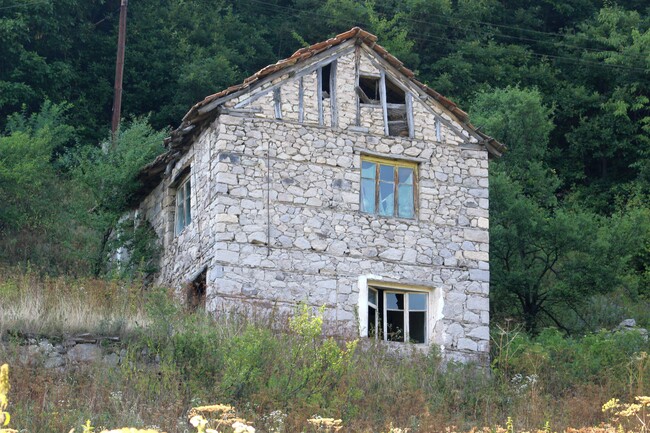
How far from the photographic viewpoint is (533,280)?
26906 mm

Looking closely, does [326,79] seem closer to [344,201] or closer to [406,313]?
[344,201]

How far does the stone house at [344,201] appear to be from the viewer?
2059cm

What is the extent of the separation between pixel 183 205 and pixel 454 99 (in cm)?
1799

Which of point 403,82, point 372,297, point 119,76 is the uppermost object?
point 119,76

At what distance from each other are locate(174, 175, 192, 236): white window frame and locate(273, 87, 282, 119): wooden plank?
286 cm

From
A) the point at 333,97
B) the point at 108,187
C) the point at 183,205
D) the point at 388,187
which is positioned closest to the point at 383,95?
the point at 333,97

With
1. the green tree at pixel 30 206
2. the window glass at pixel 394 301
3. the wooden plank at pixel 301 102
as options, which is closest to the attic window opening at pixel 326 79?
the wooden plank at pixel 301 102

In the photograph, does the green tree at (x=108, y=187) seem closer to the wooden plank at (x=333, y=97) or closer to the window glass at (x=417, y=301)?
the wooden plank at (x=333, y=97)

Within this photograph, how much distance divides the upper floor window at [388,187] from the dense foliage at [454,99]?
19.4 feet

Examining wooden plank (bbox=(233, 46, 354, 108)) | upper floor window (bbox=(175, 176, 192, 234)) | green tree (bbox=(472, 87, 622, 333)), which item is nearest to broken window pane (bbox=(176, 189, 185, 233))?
upper floor window (bbox=(175, 176, 192, 234))

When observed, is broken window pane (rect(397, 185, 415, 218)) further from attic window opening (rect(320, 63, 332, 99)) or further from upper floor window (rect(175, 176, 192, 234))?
upper floor window (rect(175, 176, 192, 234))

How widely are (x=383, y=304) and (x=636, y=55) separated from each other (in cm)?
2230

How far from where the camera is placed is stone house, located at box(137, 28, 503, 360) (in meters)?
20.6

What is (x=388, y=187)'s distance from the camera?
21.9 metres
